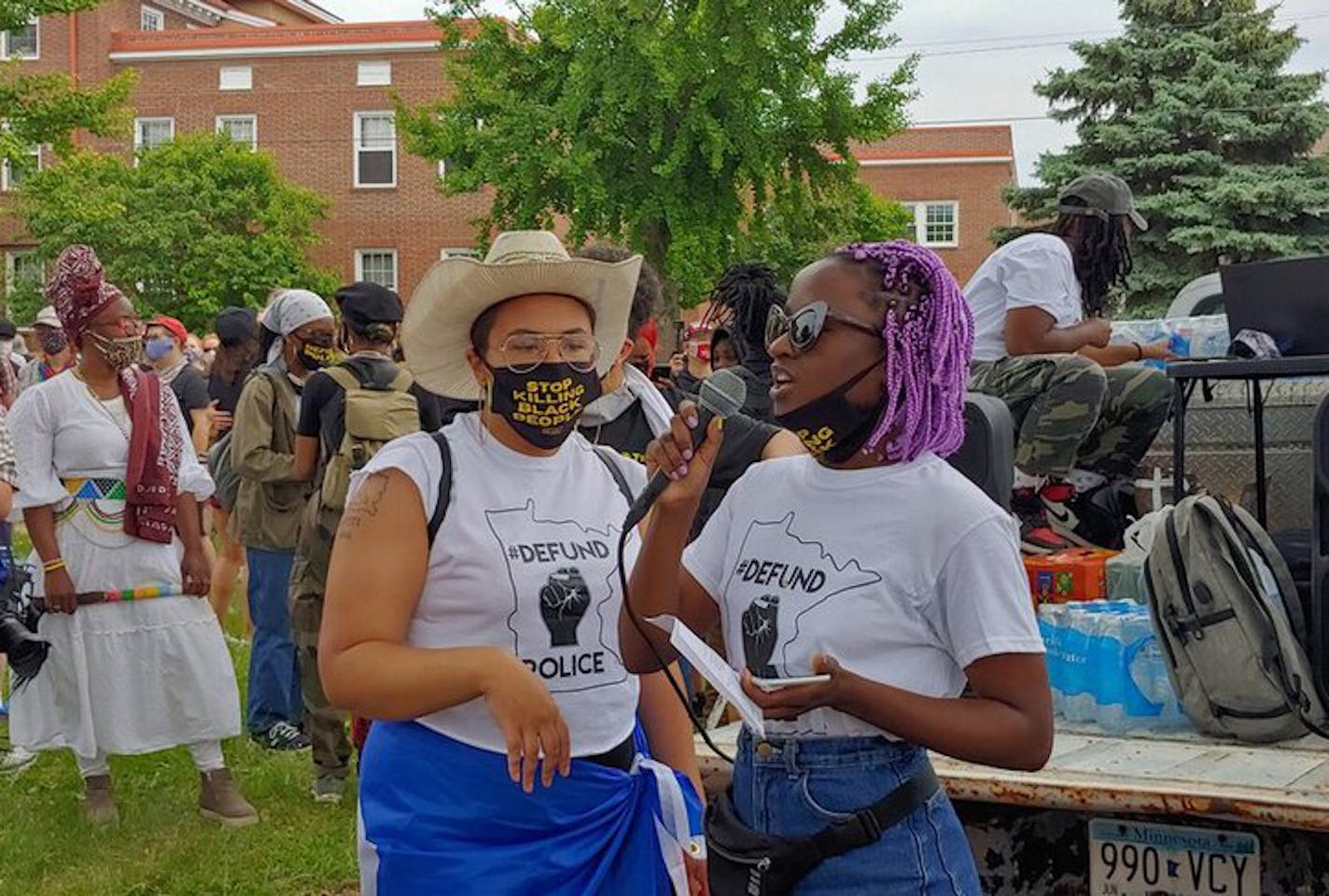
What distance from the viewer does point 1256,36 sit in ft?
79.7

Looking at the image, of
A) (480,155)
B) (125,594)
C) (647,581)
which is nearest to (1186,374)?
(647,581)

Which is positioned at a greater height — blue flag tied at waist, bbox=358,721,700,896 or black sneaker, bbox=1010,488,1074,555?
black sneaker, bbox=1010,488,1074,555

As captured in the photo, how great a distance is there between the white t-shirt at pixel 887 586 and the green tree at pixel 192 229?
120 feet

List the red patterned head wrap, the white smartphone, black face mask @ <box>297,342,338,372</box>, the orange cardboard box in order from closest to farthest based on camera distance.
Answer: the white smartphone
the orange cardboard box
the red patterned head wrap
black face mask @ <box>297,342,338,372</box>

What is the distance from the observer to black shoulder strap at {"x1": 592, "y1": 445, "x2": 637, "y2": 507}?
3.44 metres

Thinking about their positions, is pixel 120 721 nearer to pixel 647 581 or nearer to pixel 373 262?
pixel 647 581

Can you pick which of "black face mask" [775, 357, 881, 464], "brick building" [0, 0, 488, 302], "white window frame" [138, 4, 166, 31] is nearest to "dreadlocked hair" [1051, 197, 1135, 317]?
"black face mask" [775, 357, 881, 464]

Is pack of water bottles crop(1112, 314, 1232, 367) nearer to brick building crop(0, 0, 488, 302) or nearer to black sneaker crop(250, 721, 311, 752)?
black sneaker crop(250, 721, 311, 752)

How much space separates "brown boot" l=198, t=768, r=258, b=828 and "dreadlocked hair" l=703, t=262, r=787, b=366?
272 centimetres

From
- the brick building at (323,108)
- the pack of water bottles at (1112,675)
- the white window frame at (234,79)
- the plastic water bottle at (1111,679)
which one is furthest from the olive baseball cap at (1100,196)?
the white window frame at (234,79)

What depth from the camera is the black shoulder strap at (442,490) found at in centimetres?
311

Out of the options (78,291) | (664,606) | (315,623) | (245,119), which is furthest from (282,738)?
(245,119)

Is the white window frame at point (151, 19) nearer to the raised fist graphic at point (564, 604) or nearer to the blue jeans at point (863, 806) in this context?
the raised fist graphic at point (564, 604)

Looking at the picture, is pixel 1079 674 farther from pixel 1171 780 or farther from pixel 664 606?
pixel 664 606
